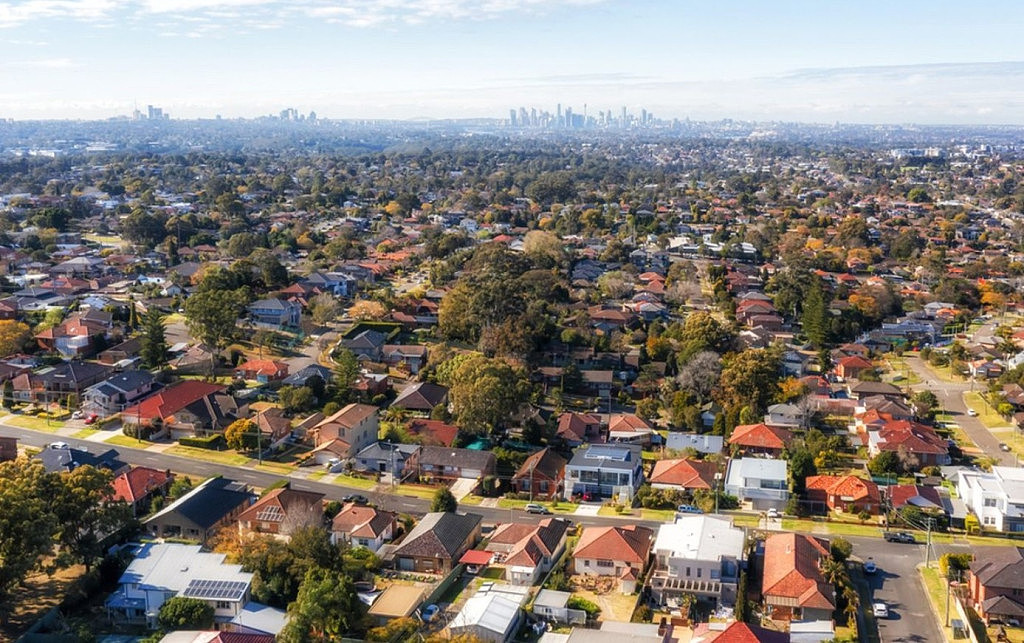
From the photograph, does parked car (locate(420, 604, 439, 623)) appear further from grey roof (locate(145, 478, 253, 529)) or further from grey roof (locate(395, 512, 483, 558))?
grey roof (locate(145, 478, 253, 529))

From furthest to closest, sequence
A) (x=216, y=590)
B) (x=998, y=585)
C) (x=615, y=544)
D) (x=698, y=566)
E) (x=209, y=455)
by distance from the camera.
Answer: (x=209, y=455) → (x=615, y=544) → (x=698, y=566) → (x=998, y=585) → (x=216, y=590)

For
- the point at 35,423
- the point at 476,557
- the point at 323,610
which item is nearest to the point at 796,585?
the point at 476,557

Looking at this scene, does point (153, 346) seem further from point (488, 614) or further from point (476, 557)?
point (488, 614)

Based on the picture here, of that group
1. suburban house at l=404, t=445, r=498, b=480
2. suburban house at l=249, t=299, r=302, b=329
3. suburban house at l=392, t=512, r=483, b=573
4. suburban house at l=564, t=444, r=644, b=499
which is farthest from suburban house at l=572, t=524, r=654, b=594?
suburban house at l=249, t=299, r=302, b=329

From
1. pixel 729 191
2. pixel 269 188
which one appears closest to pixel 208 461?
pixel 269 188

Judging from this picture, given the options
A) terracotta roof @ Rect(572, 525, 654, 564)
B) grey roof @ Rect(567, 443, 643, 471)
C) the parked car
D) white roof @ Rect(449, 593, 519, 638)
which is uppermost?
white roof @ Rect(449, 593, 519, 638)

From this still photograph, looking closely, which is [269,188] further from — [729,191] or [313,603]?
[313,603]
